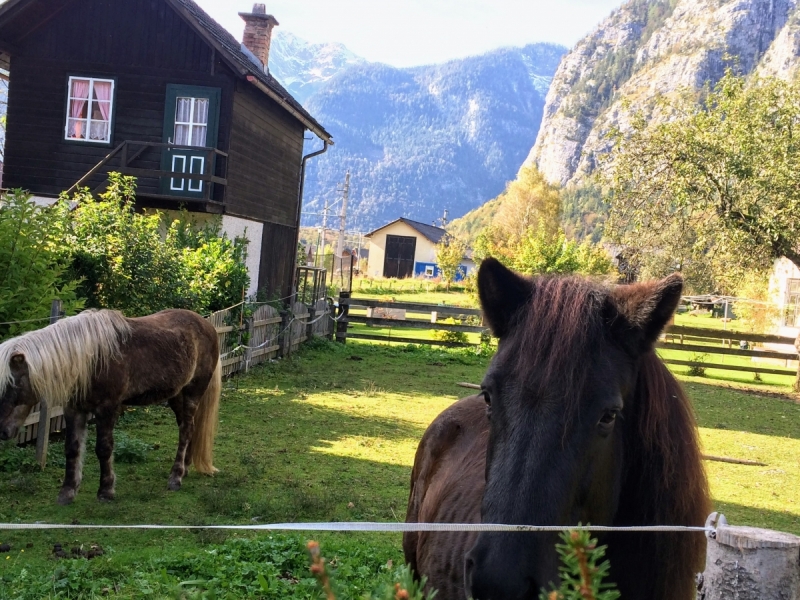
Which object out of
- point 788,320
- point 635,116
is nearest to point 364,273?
point 788,320

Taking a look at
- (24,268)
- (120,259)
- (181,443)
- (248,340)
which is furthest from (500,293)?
(248,340)

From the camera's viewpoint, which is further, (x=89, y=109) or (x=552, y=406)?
(x=89, y=109)

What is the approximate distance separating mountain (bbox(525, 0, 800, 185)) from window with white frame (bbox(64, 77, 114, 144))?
111104 millimetres

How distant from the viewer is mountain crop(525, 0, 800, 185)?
458ft

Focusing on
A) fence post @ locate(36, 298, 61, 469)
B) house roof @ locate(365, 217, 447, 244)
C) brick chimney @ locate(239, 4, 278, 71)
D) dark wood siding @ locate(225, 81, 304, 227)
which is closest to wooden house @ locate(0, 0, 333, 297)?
dark wood siding @ locate(225, 81, 304, 227)

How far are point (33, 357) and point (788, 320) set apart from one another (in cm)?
2607

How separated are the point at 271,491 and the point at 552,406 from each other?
18.3 feet

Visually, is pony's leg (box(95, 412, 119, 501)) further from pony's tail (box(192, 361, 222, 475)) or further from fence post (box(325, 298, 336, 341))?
fence post (box(325, 298, 336, 341))

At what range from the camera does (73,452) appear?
6.38m

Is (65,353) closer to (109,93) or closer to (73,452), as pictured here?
(73,452)

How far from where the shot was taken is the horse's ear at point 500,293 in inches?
85.0

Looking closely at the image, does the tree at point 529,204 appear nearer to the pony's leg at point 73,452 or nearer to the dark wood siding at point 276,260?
the dark wood siding at point 276,260

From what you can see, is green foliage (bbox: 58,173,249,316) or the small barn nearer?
green foliage (bbox: 58,173,249,316)

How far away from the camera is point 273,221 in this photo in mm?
20859
